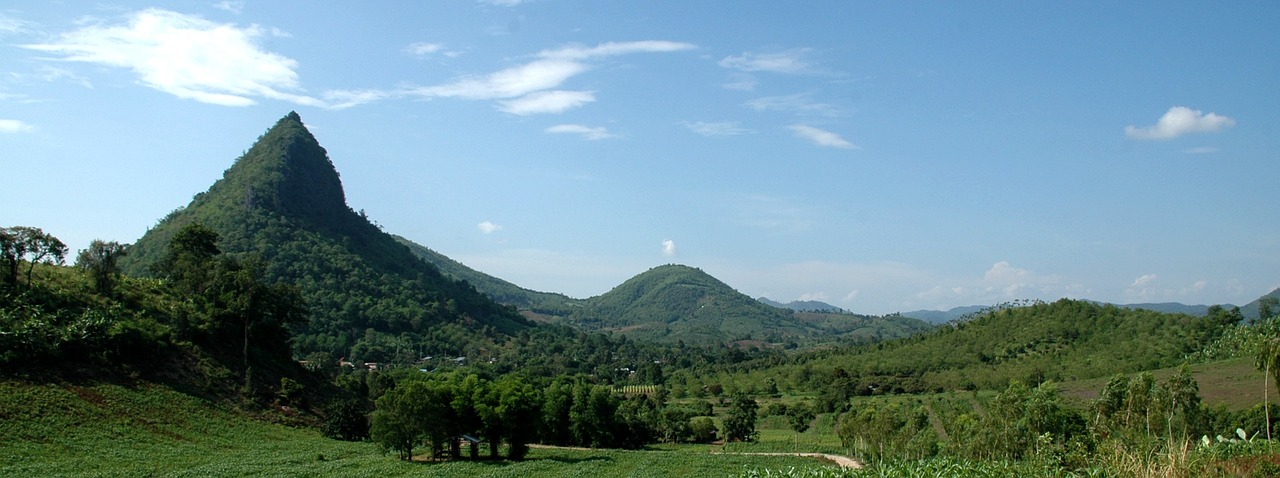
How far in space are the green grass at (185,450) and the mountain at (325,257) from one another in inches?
2526

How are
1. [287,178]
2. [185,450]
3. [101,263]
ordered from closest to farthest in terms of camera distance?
[185,450]
[101,263]
[287,178]

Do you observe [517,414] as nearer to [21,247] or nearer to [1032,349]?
[21,247]

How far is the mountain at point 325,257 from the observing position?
405ft

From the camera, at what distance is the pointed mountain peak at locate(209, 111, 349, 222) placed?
145 metres

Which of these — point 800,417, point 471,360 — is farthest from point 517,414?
point 471,360

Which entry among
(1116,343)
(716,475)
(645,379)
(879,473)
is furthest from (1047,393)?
(645,379)

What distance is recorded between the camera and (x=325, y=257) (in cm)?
13688

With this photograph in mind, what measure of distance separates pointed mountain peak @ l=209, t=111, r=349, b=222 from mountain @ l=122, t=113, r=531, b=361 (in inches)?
10.8

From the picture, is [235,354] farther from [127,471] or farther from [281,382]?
[127,471]

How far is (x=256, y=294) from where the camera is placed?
2594 inches

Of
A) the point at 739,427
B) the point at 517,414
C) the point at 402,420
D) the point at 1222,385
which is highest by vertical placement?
the point at 402,420

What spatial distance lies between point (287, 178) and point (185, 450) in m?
123

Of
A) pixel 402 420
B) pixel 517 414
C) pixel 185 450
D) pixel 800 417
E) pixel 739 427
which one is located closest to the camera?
pixel 185 450

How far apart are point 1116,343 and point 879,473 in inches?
4211
